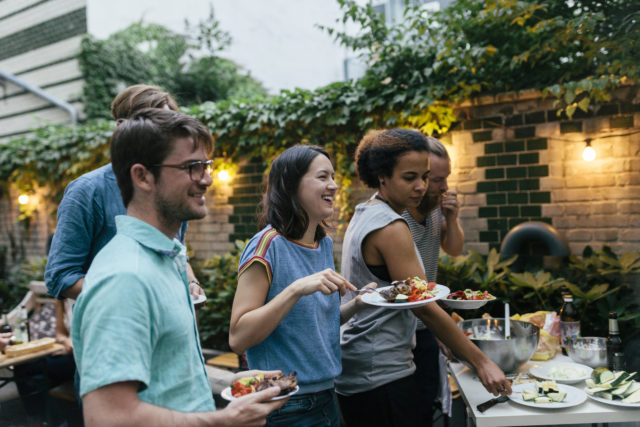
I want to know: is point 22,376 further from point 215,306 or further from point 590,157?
point 590,157

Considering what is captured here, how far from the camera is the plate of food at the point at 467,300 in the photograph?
2.06 metres

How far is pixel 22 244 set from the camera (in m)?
9.01

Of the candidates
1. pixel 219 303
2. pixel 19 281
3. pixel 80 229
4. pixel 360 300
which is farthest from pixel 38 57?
pixel 360 300

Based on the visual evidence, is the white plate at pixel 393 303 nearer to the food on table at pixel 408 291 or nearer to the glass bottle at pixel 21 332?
the food on table at pixel 408 291

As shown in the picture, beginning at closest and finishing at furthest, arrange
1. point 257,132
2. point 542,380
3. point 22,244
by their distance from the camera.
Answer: point 542,380, point 257,132, point 22,244

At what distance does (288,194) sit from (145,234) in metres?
0.82

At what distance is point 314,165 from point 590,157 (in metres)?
3.43

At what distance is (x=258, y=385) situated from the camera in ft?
4.23

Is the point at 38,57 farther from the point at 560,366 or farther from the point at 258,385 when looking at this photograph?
the point at 560,366

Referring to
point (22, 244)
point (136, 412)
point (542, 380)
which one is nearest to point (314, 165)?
point (136, 412)

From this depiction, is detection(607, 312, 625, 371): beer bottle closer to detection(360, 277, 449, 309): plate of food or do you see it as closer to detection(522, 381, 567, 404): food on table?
detection(522, 381, 567, 404): food on table

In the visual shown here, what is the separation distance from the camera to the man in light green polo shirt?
34.5 inches

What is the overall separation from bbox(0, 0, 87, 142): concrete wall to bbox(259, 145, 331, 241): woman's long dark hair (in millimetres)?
10449

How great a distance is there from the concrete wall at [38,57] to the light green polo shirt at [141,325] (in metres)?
11.1
